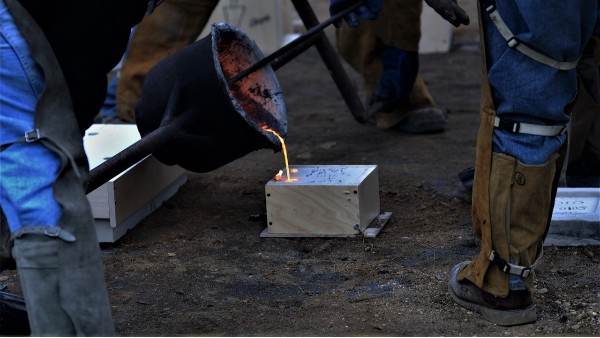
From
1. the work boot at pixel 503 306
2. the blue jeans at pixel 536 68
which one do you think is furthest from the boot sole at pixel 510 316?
the blue jeans at pixel 536 68

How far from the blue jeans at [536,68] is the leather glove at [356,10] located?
1.21 m

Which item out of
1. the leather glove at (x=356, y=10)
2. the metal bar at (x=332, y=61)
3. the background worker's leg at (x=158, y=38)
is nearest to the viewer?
the leather glove at (x=356, y=10)

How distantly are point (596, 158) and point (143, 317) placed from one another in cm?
194

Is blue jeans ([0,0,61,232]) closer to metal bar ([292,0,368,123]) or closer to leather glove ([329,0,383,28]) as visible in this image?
leather glove ([329,0,383,28])

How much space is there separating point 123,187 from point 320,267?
2.58 feet

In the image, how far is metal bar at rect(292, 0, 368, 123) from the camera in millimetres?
4039

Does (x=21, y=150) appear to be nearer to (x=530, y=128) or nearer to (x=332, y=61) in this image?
(x=530, y=128)

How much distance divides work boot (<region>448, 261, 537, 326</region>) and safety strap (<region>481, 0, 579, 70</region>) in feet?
2.06

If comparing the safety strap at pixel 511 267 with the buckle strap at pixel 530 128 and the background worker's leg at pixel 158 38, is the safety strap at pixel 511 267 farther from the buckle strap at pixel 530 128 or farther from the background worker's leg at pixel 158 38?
the background worker's leg at pixel 158 38

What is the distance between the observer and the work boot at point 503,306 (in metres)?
2.57

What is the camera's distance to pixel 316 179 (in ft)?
11.3

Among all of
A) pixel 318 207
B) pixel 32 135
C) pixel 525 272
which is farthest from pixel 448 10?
pixel 32 135

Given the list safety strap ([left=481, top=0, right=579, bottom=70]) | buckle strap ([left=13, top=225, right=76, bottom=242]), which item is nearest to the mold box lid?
safety strap ([left=481, top=0, right=579, bottom=70])

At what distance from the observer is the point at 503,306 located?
2.59 metres
